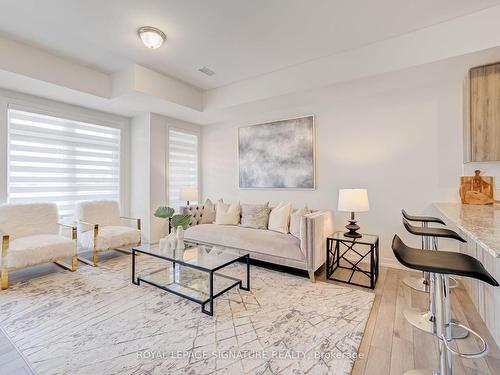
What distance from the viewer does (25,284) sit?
2.88 m

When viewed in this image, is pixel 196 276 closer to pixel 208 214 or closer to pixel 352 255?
pixel 208 214

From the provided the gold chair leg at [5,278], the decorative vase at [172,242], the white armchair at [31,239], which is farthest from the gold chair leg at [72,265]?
the decorative vase at [172,242]

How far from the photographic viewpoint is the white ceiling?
2.32 metres

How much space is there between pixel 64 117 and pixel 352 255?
16.7 feet

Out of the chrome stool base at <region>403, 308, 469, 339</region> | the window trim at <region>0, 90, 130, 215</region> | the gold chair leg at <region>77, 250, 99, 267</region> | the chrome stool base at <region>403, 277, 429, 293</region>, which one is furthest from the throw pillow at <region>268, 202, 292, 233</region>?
the window trim at <region>0, 90, 130, 215</region>

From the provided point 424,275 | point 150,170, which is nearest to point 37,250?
point 150,170

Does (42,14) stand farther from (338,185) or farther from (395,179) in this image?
(395,179)

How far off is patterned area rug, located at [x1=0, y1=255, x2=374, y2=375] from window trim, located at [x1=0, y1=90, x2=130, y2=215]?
1847mm

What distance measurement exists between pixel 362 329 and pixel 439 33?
303 centimetres

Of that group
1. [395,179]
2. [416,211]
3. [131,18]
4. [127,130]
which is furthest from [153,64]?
[416,211]

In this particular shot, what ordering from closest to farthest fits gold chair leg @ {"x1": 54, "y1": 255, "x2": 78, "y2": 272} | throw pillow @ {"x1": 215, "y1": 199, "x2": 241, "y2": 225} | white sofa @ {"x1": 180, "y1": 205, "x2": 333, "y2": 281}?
1. white sofa @ {"x1": 180, "y1": 205, "x2": 333, "y2": 281}
2. gold chair leg @ {"x1": 54, "y1": 255, "x2": 78, "y2": 272}
3. throw pillow @ {"x1": 215, "y1": 199, "x2": 241, "y2": 225}

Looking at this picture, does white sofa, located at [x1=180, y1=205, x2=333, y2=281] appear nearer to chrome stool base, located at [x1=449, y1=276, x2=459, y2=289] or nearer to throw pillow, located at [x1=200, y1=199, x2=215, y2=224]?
throw pillow, located at [x1=200, y1=199, x2=215, y2=224]

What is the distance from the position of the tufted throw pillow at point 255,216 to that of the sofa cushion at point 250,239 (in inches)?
7.4

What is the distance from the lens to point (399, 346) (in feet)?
6.05
